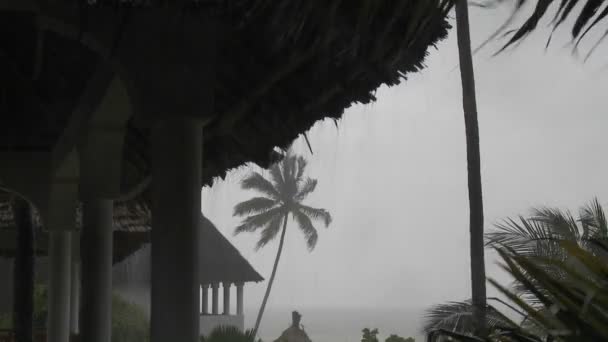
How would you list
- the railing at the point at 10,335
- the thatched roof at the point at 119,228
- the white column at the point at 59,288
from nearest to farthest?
1. the white column at the point at 59,288
2. the thatched roof at the point at 119,228
3. the railing at the point at 10,335

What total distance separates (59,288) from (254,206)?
117 ft

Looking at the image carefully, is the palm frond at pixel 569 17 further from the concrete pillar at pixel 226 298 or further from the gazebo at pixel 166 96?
the concrete pillar at pixel 226 298

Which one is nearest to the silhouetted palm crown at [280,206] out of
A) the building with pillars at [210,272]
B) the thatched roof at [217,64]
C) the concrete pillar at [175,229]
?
the building with pillars at [210,272]

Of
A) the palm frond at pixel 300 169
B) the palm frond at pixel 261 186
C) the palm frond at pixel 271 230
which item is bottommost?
the palm frond at pixel 271 230

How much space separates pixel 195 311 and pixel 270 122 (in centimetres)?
192

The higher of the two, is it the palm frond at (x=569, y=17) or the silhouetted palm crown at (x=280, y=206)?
the silhouetted palm crown at (x=280, y=206)

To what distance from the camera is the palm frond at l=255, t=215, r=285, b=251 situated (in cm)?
4420

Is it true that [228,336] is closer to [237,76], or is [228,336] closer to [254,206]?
[237,76]

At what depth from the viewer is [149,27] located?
348cm

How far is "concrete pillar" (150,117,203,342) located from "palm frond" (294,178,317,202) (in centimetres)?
4129

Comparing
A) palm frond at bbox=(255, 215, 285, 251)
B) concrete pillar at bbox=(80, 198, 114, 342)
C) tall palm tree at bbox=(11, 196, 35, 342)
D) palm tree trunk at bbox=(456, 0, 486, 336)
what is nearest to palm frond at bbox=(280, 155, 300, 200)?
palm frond at bbox=(255, 215, 285, 251)

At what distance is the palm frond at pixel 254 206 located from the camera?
4319cm

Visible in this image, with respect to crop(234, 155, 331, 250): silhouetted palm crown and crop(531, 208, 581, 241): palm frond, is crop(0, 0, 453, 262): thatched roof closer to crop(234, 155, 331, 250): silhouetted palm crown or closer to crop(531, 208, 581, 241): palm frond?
crop(531, 208, 581, 241): palm frond

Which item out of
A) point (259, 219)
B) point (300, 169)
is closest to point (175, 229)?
point (259, 219)
